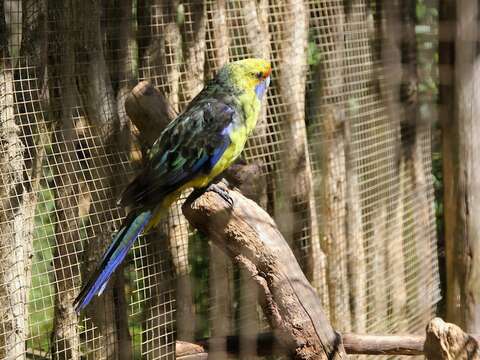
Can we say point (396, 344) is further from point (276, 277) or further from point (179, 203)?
point (179, 203)

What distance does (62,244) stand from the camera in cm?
214

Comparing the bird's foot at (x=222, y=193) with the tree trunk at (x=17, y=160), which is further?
the tree trunk at (x=17, y=160)

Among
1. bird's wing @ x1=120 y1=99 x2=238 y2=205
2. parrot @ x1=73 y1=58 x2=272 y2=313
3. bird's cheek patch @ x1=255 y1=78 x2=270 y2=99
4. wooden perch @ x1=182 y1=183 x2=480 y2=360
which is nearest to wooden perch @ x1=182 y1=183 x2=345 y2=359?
wooden perch @ x1=182 y1=183 x2=480 y2=360

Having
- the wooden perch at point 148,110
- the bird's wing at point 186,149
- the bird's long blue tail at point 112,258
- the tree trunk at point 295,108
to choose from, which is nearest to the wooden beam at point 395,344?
the bird's long blue tail at point 112,258

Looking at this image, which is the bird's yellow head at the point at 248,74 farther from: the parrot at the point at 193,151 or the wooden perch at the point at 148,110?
the wooden perch at the point at 148,110

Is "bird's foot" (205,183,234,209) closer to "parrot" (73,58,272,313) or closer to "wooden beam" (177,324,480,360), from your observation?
"parrot" (73,58,272,313)

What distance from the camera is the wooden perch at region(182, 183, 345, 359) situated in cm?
172

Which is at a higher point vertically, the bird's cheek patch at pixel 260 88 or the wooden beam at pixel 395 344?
the bird's cheek patch at pixel 260 88

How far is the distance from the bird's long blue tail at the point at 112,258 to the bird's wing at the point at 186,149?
0.07m

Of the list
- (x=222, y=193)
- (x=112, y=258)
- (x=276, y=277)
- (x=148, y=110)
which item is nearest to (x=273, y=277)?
(x=276, y=277)

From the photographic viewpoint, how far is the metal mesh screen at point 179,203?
2066 millimetres

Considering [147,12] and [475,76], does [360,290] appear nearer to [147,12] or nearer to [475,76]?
[475,76]

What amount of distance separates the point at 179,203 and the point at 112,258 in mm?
633

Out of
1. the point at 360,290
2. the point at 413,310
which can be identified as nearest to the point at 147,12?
the point at 360,290
